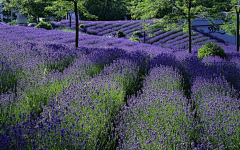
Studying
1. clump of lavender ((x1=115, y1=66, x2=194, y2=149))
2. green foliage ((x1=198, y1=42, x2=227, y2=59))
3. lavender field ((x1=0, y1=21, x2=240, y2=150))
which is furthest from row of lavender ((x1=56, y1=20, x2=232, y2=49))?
clump of lavender ((x1=115, y1=66, x2=194, y2=149))

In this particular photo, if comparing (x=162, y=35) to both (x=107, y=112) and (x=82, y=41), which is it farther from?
(x=107, y=112)

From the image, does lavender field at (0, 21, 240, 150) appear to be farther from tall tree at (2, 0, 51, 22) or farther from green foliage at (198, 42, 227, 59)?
tall tree at (2, 0, 51, 22)

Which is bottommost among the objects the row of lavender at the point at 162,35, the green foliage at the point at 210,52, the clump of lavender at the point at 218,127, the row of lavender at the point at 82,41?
the clump of lavender at the point at 218,127

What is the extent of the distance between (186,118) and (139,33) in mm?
20600

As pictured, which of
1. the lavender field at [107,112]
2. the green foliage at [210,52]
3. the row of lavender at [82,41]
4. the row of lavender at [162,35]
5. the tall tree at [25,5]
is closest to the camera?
the lavender field at [107,112]

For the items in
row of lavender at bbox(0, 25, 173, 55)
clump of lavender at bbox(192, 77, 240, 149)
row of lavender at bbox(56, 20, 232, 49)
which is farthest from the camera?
row of lavender at bbox(56, 20, 232, 49)

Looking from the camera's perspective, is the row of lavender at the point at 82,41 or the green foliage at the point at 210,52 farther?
the row of lavender at the point at 82,41

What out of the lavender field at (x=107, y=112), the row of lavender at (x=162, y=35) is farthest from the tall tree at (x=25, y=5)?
the row of lavender at (x=162, y=35)

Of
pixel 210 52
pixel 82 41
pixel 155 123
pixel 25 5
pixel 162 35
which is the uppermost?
pixel 25 5

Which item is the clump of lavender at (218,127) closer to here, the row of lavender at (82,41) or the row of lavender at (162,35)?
the row of lavender at (82,41)

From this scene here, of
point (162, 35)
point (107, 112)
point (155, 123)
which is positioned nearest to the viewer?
point (155, 123)

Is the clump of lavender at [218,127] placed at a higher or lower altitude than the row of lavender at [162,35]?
lower

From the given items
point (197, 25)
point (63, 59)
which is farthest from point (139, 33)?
point (63, 59)

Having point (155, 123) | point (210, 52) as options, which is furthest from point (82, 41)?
point (155, 123)
